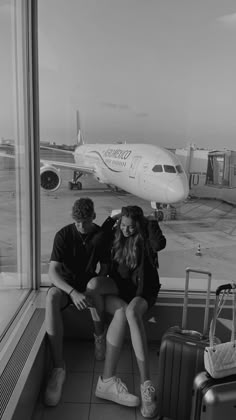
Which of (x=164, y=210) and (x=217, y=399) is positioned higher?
(x=217, y=399)

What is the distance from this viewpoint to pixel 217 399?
108 cm

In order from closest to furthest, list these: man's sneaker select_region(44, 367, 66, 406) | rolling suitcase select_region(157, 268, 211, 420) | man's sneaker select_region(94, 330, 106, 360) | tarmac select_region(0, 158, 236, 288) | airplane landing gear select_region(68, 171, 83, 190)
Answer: rolling suitcase select_region(157, 268, 211, 420) → man's sneaker select_region(44, 367, 66, 406) → man's sneaker select_region(94, 330, 106, 360) → tarmac select_region(0, 158, 236, 288) → airplane landing gear select_region(68, 171, 83, 190)

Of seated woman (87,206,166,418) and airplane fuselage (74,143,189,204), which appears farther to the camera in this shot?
airplane fuselage (74,143,189,204)

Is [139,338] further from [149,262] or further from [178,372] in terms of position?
[149,262]

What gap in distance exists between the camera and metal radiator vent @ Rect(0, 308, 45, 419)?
1.17m

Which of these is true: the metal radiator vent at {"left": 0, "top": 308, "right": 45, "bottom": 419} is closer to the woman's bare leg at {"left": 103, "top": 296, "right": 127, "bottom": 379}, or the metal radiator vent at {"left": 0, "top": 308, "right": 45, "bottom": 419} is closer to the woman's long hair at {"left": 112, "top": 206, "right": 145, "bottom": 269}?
the woman's bare leg at {"left": 103, "top": 296, "right": 127, "bottom": 379}

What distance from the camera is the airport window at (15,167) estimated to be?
1736 millimetres

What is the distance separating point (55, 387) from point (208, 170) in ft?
22.0

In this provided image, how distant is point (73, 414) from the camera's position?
143 cm

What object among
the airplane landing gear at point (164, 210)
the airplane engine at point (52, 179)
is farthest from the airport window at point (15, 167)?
the airplane landing gear at point (164, 210)

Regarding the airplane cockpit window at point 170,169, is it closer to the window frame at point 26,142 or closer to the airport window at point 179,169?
the airport window at point 179,169

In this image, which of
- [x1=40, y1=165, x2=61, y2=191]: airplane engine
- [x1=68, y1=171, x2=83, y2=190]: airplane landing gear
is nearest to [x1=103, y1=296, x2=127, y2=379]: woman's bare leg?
[x1=40, y1=165, x2=61, y2=191]: airplane engine

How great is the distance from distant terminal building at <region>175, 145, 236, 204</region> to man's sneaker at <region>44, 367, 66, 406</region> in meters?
5.90

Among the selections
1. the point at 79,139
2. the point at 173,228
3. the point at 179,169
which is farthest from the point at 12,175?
the point at 79,139
